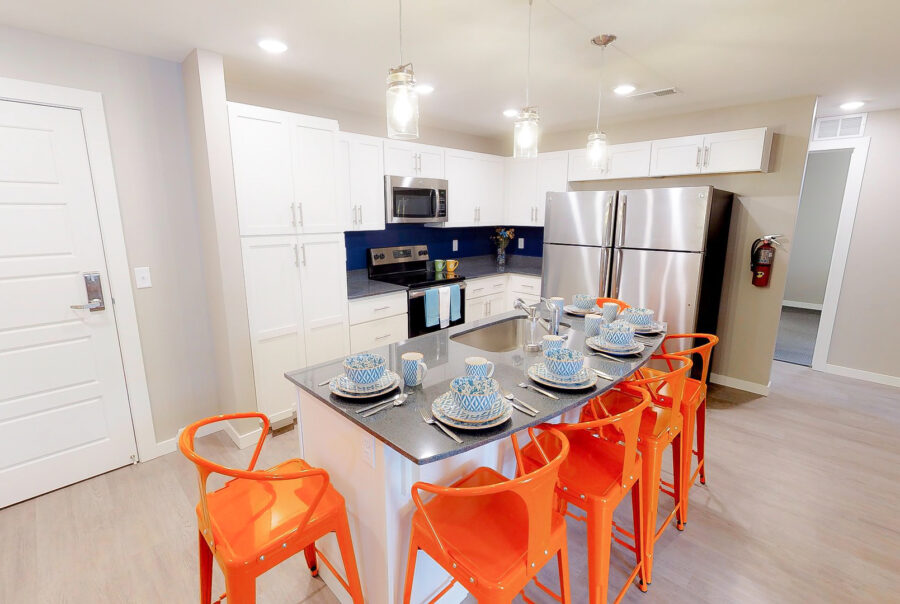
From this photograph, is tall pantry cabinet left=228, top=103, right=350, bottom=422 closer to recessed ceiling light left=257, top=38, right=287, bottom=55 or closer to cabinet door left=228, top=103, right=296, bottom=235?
cabinet door left=228, top=103, right=296, bottom=235

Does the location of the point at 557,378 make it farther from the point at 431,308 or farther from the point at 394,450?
A: the point at 431,308

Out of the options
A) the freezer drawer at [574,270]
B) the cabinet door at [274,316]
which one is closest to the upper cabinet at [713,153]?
the freezer drawer at [574,270]

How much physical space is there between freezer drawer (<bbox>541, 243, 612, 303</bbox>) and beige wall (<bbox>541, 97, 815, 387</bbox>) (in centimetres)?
99

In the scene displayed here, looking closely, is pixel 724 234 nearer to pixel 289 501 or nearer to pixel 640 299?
pixel 640 299

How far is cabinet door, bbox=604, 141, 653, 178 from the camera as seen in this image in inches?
149

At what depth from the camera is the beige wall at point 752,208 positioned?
3297 millimetres

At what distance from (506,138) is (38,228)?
441 centimetres

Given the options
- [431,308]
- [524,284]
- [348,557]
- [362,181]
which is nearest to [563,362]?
[348,557]

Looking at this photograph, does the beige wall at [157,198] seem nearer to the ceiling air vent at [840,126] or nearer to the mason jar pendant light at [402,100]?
the mason jar pendant light at [402,100]

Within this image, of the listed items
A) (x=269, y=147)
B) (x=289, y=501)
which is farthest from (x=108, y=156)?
(x=289, y=501)

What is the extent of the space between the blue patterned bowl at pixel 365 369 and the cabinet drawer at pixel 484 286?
2.71m

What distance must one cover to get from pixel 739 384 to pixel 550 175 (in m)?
2.75

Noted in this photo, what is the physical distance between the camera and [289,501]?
1362 mm

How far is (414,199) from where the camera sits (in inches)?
150
